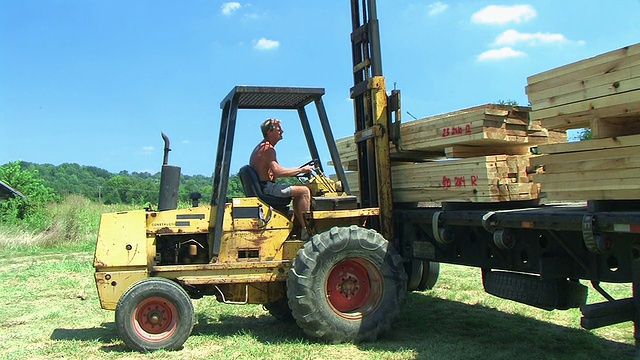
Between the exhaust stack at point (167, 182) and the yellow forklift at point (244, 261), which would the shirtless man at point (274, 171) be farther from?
the exhaust stack at point (167, 182)

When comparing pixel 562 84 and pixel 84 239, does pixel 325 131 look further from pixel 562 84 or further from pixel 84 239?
pixel 84 239

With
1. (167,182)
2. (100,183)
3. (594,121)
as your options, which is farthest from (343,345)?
(100,183)

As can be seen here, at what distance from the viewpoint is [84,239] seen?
19.0m

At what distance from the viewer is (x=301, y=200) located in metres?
6.37

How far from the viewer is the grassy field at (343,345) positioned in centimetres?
556

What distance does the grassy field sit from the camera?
556 centimetres

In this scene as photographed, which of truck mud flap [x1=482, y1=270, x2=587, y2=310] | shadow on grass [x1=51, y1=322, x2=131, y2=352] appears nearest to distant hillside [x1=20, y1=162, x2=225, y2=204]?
shadow on grass [x1=51, y1=322, x2=131, y2=352]

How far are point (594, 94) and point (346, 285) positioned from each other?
317 centimetres

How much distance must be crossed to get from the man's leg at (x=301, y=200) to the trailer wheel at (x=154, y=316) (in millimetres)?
1512

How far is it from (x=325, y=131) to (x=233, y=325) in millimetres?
2663

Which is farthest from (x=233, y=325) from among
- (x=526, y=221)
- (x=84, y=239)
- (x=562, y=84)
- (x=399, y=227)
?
(x=84, y=239)

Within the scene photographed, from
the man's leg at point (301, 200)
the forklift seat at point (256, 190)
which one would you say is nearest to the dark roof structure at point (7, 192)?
the forklift seat at point (256, 190)

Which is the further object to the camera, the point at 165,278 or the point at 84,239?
the point at 84,239

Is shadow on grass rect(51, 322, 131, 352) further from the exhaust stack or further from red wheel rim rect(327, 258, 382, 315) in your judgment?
red wheel rim rect(327, 258, 382, 315)
